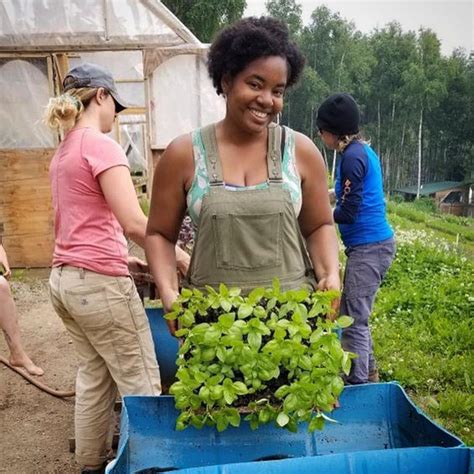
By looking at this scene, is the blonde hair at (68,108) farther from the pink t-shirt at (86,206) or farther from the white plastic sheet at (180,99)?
the white plastic sheet at (180,99)

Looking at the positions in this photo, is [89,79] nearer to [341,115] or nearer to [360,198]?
[341,115]

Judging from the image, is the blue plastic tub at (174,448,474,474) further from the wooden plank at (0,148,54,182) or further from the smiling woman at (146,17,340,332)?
the wooden plank at (0,148,54,182)

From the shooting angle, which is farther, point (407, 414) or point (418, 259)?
point (418, 259)

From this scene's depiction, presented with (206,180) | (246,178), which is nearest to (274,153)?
(246,178)

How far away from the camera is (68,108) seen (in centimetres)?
239

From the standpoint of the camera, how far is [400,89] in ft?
158

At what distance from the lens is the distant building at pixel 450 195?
1849 inches

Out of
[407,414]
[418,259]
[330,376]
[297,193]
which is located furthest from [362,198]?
[418,259]

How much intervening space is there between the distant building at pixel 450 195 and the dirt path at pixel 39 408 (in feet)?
145

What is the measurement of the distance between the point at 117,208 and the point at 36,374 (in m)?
2.28

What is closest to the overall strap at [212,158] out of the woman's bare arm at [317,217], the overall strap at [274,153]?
the overall strap at [274,153]

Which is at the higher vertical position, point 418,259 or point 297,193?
point 297,193

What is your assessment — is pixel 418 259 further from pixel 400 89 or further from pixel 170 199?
pixel 400 89

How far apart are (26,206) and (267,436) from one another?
5.64 metres
